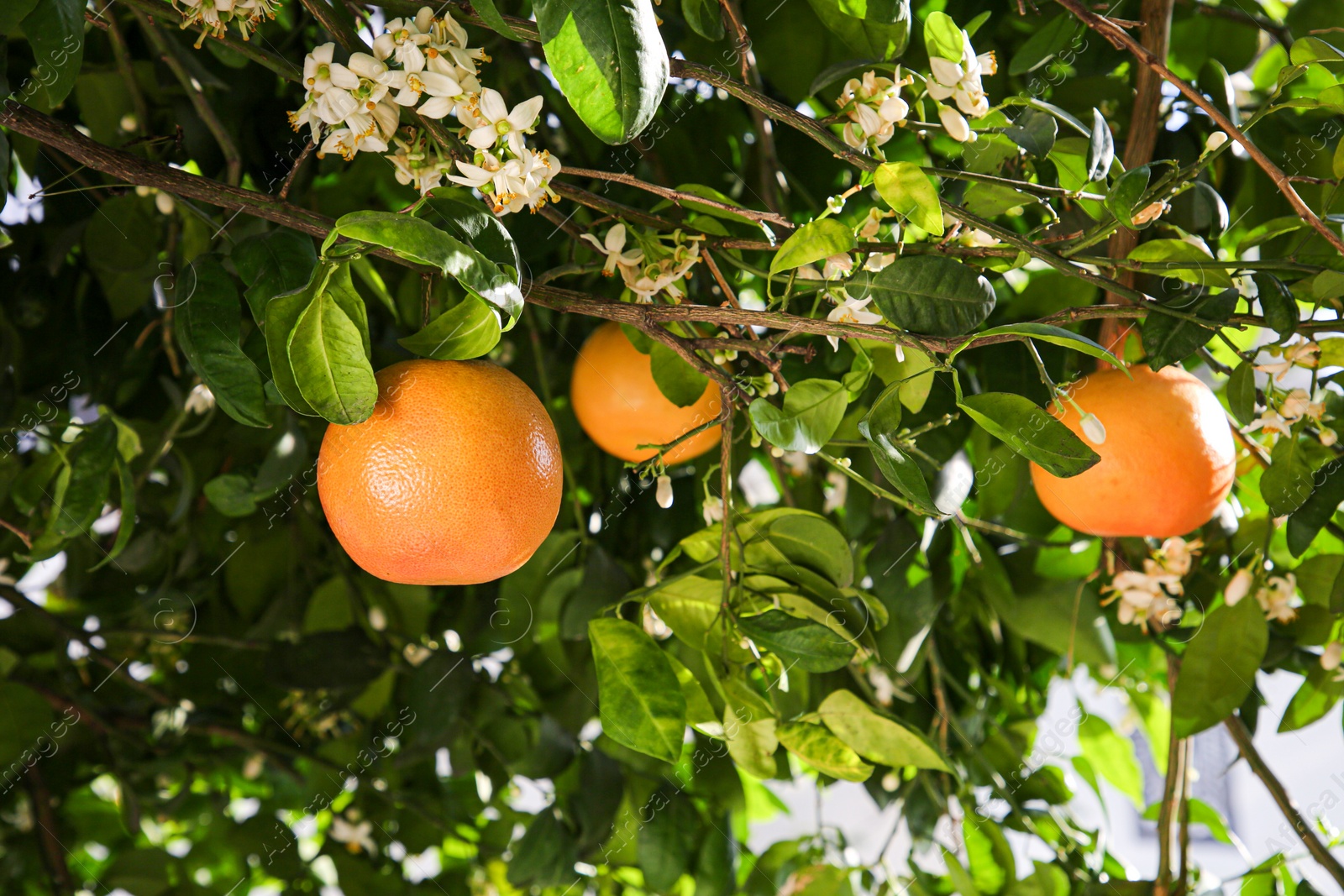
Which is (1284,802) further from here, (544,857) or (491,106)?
(491,106)

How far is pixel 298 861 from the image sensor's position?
2.71ft

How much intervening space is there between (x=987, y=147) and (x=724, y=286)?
0.13 m

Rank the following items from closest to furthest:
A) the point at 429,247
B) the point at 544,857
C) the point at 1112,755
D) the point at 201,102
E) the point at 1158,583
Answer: the point at 429,247
the point at 201,102
the point at 1158,583
the point at 544,857
the point at 1112,755

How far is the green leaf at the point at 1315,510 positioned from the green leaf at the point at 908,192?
0.72ft

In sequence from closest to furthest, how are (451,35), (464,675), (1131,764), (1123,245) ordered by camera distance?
(451,35)
(1123,245)
(464,675)
(1131,764)

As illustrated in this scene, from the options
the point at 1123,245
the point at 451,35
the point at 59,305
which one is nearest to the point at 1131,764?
the point at 1123,245

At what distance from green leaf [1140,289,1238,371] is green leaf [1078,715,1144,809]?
19.7 inches

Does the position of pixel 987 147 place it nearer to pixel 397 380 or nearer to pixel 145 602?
pixel 397 380

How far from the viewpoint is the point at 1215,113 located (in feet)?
1.22

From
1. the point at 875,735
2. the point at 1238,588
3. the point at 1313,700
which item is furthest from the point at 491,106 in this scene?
the point at 1313,700

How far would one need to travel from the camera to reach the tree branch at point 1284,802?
0.54 m

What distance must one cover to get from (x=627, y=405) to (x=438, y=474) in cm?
20

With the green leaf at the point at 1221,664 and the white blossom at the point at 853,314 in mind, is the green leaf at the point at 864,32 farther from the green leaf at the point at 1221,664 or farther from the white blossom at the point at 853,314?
→ the green leaf at the point at 1221,664

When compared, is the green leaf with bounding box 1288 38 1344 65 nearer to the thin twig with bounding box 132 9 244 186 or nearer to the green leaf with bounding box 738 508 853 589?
the green leaf with bounding box 738 508 853 589
